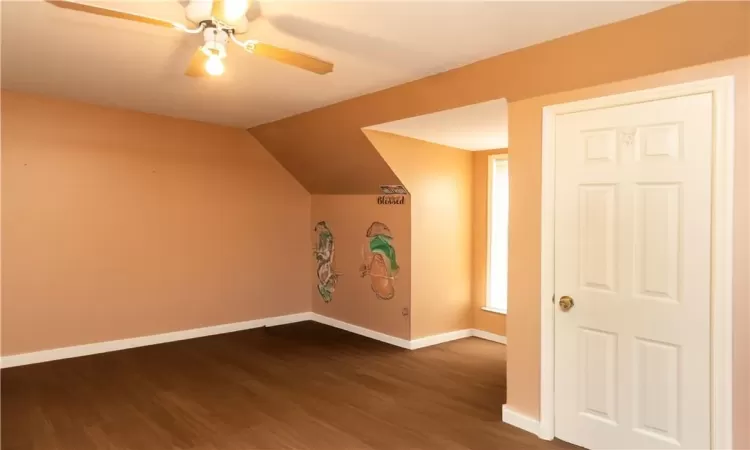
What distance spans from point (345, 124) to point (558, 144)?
2.19m

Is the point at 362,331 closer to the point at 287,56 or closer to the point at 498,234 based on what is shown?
the point at 498,234

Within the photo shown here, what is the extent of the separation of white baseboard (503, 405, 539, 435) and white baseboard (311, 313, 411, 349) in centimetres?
185

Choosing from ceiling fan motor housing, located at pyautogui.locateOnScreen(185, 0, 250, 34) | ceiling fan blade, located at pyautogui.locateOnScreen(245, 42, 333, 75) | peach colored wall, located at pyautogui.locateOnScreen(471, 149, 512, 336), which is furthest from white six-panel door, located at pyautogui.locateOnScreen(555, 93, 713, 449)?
peach colored wall, located at pyautogui.locateOnScreen(471, 149, 512, 336)

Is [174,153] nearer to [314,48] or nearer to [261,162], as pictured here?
[261,162]

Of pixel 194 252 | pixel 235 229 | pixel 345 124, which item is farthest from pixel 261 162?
pixel 345 124

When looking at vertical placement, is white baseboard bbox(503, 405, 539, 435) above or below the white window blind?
below

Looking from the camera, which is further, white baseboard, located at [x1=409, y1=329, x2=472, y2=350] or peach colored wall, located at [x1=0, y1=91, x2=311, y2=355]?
white baseboard, located at [x1=409, y1=329, x2=472, y2=350]

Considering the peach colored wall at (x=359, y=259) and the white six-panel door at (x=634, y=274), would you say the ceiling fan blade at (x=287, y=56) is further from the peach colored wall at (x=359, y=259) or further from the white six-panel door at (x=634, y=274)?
the peach colored wall at (x=359, y=259)

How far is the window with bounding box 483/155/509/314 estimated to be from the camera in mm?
5508

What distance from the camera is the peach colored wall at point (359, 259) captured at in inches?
207

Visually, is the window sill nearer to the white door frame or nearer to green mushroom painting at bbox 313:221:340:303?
green mushroom painting at bbox 313:221:340:303

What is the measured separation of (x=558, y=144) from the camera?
10.0ft

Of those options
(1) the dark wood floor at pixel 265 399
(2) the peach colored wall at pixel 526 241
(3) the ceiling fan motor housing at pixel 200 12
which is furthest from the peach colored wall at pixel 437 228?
(3) the ceiling fan motor housing at pixel 200 12

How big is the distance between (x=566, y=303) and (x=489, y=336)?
8.57 ft
